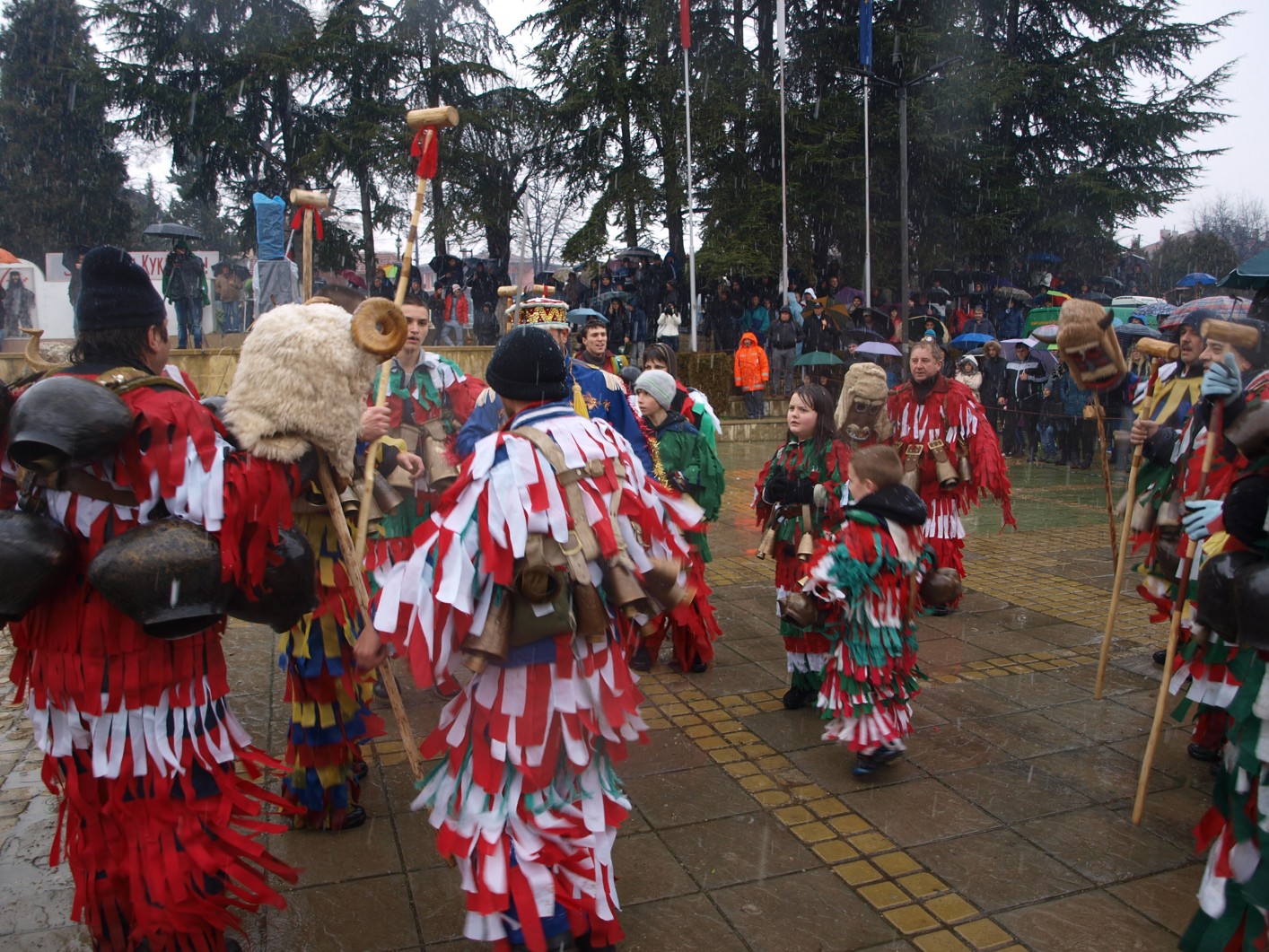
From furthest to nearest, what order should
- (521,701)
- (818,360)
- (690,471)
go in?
(818,360) < (690,471) < (521,701)

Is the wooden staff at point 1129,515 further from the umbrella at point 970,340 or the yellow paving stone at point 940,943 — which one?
the umbrella at point 970,340

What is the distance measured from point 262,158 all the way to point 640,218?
9.55 metres

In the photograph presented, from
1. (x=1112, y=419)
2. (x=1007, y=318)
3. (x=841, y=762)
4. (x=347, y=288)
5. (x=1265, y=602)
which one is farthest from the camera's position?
(x=1007, y=318)

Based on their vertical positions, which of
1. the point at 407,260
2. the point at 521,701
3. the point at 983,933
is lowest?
the point at 983,933

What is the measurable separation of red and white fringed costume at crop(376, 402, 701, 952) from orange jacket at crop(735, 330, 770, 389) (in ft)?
51.0

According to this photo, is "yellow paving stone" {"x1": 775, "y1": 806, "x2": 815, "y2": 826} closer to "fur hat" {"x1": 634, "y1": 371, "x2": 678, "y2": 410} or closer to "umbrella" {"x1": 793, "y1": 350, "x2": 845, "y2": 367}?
"fur hat" {"x1": 634, "y1": 371, "x2": 678, "y2": 410}

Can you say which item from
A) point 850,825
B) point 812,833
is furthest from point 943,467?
point 812,833

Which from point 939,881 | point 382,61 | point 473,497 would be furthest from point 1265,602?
point 382,61

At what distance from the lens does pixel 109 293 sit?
284 centimetres

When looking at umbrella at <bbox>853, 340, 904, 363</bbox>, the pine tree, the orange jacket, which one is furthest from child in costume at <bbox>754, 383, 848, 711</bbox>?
the pine tree

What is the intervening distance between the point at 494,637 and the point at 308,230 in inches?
81.4

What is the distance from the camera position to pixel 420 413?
5164 millimetres

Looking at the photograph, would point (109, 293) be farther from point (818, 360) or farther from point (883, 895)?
point (818, 360)

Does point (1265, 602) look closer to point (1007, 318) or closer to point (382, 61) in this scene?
point (1007, 318)
